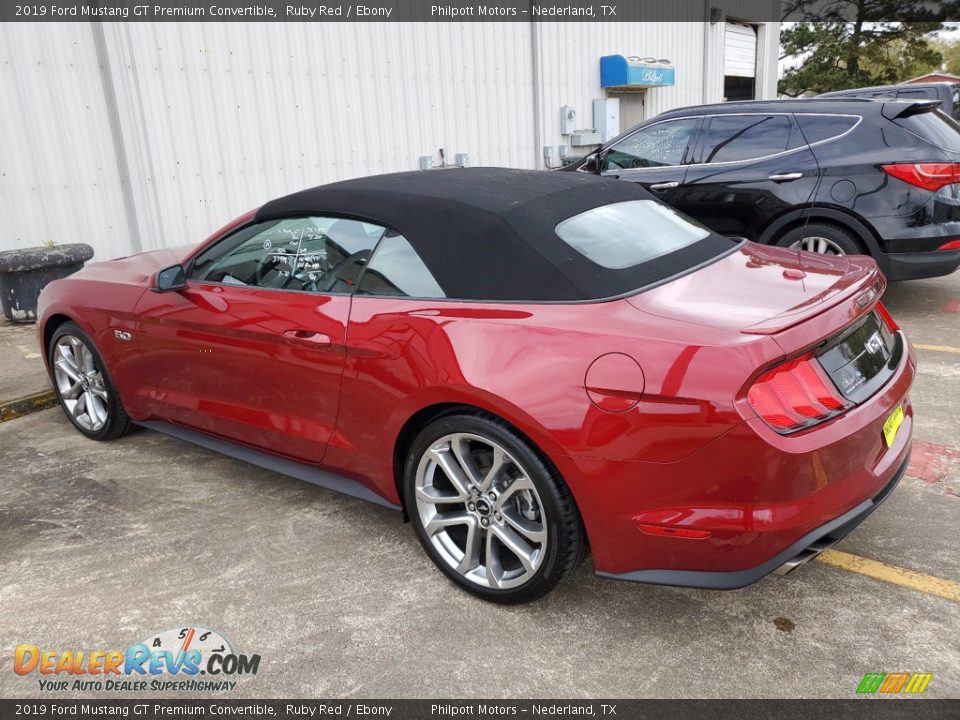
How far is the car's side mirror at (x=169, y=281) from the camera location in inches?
147

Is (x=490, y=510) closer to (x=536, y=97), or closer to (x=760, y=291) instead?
(x=760, y=291)

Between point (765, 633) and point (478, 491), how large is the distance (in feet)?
3.63

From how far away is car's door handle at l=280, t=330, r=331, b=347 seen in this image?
3078mm

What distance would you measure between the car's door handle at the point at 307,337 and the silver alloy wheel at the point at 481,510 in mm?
652

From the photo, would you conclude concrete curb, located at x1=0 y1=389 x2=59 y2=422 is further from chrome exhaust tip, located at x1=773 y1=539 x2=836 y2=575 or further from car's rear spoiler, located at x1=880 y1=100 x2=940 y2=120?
car's rear spoiler, located at x1=880 y1=100 x2=940 y2=120

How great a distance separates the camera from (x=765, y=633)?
8.57 feet

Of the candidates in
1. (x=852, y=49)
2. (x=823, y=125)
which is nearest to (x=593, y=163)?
(x=823, y=125)

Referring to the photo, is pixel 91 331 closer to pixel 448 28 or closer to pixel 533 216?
pixel 533 216

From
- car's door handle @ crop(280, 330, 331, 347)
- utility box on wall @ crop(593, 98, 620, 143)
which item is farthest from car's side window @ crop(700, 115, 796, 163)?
utility box on wall @ crop(593, 98, 620, 143)

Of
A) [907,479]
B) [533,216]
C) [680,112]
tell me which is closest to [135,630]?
[533,216]

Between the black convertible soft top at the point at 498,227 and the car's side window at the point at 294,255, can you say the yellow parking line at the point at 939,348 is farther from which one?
the car's side window at the point at 294,255

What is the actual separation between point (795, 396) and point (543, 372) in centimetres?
77

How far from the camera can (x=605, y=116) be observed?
571 inches

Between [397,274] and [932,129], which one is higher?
[932,129]
